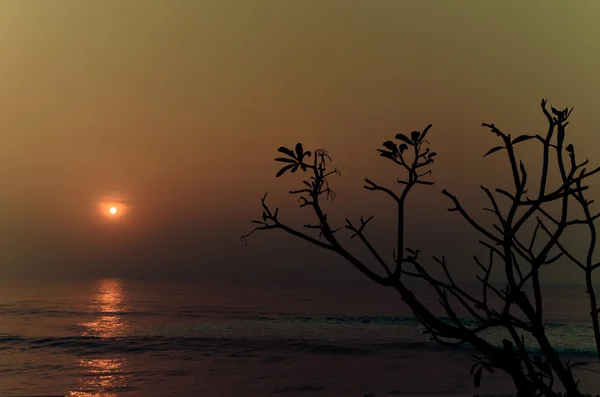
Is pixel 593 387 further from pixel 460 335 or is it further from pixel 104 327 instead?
pixel 104 327

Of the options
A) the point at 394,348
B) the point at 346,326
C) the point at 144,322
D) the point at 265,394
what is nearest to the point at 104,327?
the point at 144,322

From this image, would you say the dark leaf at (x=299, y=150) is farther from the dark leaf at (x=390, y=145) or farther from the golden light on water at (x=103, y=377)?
the golden light on water at (x=103, y=377)

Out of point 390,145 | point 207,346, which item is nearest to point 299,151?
point 390,145

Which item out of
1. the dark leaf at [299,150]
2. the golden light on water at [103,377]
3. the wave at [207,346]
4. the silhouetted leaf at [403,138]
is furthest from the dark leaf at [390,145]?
the wave at [207,346]

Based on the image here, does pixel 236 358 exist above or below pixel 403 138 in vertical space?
below

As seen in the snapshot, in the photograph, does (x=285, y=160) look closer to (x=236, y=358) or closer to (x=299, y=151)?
(x=299, y=151)

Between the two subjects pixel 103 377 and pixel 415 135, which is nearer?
pixel 415 135

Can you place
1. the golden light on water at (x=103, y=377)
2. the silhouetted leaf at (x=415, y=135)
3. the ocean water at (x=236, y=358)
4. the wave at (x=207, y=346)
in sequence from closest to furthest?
the silhouetted leaf at (x=415, y=135)
the golden light on water at (x=103, y=377)
the ocean water at (x=236, y=358)
the wave at (x=207, y=346)

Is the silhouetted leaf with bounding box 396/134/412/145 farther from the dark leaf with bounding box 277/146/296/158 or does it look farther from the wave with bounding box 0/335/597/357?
the wave with bounding box 0/335/597/357

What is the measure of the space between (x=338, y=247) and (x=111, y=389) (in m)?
13.3

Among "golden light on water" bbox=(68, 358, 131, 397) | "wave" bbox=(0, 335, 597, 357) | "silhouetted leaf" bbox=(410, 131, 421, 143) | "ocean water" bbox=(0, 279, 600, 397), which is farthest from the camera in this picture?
"wave" bbox=(0, 335, 597, 357)

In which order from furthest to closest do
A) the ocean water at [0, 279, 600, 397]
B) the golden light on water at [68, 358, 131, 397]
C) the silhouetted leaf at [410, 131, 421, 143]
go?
1. the ocean water at [0, 279, 600, 397]
2. the golden light on water at [68, 358, 131, 397]
3. the silhouetted leaf at [410, 131, 421, 143]

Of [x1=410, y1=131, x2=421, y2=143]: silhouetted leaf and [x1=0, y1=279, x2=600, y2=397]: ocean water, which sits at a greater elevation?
[x1=410, y1=131, x2=421, y2=143]: silhouetted leaf

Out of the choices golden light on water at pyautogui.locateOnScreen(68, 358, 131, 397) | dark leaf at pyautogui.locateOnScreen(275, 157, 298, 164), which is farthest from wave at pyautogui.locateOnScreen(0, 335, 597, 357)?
dark leaf at pyautogui.locateOnScreen(275, 157, 298, 164)
